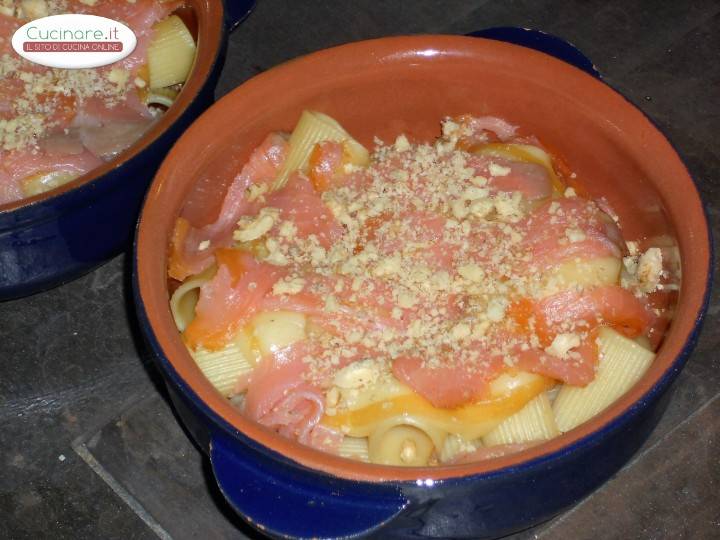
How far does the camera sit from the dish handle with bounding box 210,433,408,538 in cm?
89

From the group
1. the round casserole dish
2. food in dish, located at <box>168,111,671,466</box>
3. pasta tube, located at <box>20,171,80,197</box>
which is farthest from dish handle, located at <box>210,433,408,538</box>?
pasta tube, located at <box>20,171,80,197</box>

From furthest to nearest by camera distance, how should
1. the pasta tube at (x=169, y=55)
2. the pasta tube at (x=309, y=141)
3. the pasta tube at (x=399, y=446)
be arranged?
the pasta tube at (x=169, y=55), the pasta tube at (x=309, y=141), the pasta tube at (x=399, y=446)

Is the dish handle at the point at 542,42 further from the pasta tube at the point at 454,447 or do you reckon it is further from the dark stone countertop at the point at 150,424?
the pasta tube at the point at 454,447

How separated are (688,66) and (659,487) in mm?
760

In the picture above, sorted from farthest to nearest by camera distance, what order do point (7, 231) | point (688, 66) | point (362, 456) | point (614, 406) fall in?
point (688, 66), point (7, 231), point (362, 456), point (614, 406)

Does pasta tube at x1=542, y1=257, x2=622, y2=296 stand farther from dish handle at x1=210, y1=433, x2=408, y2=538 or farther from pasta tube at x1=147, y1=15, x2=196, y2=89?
pasta tube at x1=147, y1=15, x2=196, y2=89

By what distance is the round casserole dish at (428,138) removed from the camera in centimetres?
89

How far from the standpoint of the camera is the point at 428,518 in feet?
3.04

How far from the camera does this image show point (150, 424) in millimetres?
1269

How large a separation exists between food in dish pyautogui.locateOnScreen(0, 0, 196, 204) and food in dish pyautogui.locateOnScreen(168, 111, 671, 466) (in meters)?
0.20

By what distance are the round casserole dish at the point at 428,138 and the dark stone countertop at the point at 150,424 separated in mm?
201

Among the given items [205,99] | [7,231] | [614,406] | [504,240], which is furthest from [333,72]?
[614,406]

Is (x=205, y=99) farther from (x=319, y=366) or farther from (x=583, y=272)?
(x=583, y=272)

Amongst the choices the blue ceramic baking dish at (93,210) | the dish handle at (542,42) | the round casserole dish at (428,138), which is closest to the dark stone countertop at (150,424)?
the blue ceramic baking dish at (93,210)
